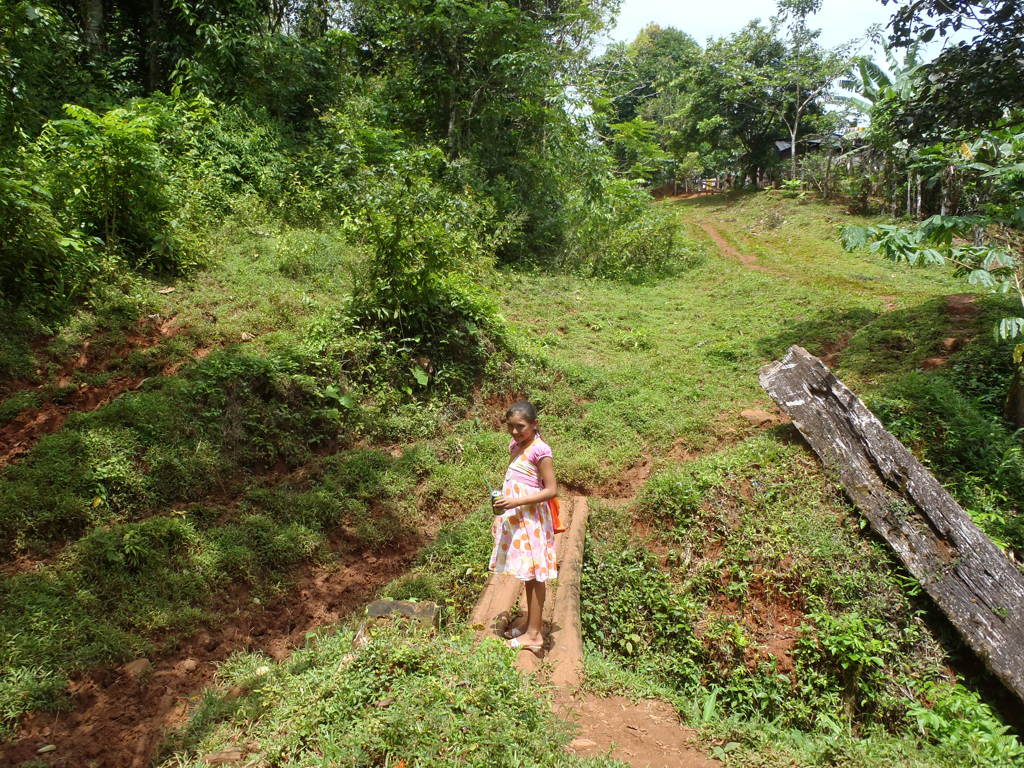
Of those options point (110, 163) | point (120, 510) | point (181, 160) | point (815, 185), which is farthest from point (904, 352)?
point (815, 185)

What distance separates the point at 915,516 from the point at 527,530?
3.42 metres

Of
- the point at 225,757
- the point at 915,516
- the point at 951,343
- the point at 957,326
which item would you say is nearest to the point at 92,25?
the point at 225,757

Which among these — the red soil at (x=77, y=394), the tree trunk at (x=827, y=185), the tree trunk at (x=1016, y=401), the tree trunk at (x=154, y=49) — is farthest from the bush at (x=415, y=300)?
the tree trunk at (x=827, y=185)

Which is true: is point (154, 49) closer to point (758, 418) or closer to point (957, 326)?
point (758, 418)

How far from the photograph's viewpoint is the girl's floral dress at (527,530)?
365cm

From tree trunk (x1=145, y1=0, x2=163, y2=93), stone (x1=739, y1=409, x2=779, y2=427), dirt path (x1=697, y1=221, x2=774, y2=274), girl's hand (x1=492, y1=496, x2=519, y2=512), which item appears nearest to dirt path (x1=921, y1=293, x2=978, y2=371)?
stone (x1=739, y1=409, x2=779, y2=427)

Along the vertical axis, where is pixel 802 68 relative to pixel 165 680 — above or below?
above

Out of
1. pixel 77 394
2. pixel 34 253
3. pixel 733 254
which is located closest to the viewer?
pixel 77 394

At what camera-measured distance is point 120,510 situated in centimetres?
455

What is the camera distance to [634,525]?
5531 millimetres

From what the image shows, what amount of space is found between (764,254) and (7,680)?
56.4 feet

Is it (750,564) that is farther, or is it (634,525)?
(634,525)

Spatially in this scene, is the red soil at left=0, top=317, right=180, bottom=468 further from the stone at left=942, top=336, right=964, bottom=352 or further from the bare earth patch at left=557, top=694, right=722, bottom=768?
the stone at left=942, top=336, right=964, bottom=352

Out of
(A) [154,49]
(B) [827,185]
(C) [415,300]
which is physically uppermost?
(A) [154,49]
